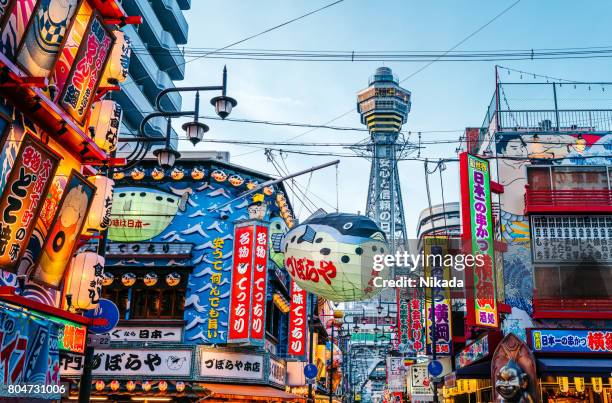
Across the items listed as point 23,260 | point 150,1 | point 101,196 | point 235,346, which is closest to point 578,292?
point 235,346

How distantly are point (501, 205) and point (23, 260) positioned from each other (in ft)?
66.0

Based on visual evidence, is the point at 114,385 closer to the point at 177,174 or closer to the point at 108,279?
the point at 108,279

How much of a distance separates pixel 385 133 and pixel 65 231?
523 ft

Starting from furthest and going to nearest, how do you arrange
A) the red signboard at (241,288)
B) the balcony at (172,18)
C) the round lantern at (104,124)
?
1. the balcony at (172,18)
2. the red signboard at (241,288)
3. the round lantern at (104,124)

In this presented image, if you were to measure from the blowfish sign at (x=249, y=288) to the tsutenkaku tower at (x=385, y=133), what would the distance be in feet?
435

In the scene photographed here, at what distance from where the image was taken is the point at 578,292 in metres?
24.7

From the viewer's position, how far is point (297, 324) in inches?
1261

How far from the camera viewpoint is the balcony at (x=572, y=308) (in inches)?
932

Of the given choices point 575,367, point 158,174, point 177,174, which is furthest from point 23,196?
point 575,367

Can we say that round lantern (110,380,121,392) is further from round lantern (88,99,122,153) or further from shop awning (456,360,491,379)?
round lantern (88,99,122,153)

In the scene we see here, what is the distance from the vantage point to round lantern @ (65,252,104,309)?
12.3 meters

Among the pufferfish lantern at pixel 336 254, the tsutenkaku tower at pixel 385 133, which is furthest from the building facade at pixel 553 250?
the tsutenkaku tower at pixel 385 133

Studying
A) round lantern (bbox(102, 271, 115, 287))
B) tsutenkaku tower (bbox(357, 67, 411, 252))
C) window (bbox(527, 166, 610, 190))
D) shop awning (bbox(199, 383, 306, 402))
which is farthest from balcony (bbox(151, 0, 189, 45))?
tsutenkaku tower (bbox(357, 67, 411, 252))

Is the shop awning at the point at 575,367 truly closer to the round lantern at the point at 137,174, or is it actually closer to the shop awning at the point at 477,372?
the shop awning at the point at 477,372
